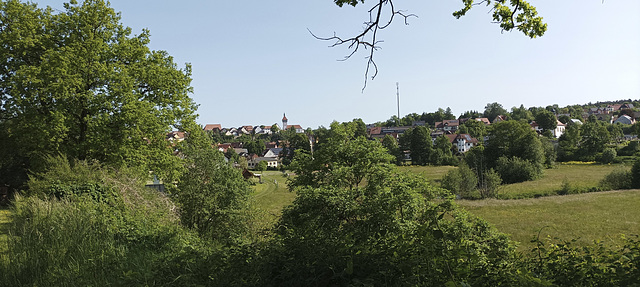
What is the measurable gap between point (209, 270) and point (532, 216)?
33.1 metres

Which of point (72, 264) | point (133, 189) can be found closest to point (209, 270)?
point (72, 264)

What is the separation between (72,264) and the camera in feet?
16.5

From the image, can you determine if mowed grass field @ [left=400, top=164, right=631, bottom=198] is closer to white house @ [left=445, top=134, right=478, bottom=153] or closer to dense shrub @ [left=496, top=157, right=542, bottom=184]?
dense shrub @ [left=496, top=157, right=542, bottom=184]

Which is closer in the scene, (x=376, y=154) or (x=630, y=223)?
(x=376, y=154)

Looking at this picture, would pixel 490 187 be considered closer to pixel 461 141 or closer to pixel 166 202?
pixel 166 202

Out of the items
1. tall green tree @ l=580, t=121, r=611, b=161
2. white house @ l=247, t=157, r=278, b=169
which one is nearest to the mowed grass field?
tall green tree @ l=580, t=121, r=611, b=161

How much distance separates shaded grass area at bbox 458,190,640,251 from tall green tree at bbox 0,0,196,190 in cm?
1822

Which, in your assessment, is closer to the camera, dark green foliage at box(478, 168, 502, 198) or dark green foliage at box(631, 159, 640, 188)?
dark green foliage at box(631, 159, 640, 188)

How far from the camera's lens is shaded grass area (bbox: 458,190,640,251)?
2550cm

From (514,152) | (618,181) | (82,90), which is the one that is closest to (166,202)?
(82,90)

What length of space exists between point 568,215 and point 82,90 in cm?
3333

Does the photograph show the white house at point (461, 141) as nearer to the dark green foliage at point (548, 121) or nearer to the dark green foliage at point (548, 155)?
the dark green foliage at point (548, 121)

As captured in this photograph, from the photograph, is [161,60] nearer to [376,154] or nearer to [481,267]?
[376,154]

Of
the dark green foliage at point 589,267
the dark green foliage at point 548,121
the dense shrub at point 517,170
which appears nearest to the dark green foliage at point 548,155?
the dense shrub at point 517,170
